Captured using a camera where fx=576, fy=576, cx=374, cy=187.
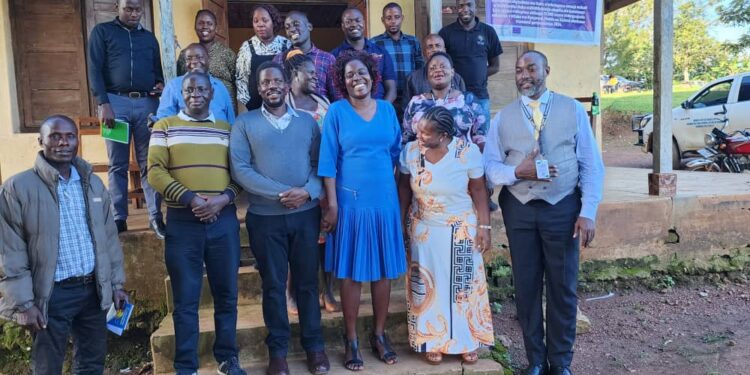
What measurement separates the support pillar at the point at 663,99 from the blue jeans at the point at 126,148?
13.9 ft

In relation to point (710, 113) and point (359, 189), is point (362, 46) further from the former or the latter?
point (710, 113)

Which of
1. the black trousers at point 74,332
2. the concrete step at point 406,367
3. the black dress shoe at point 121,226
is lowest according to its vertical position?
the concrete step at point 406,367

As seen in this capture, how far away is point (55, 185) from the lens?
2.63 m

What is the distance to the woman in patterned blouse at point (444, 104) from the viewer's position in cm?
328

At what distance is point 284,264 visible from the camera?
2.98m

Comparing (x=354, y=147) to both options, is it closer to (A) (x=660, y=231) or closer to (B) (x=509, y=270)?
(B) (x=509, y=270)

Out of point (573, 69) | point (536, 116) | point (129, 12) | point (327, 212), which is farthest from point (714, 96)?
point (129, 12)

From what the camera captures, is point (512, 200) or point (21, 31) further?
point (21, 31)

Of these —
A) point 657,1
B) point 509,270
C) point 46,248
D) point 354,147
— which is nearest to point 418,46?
point 354,147

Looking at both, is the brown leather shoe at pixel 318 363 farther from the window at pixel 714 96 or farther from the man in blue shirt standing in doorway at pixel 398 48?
the window at pixel 714 96

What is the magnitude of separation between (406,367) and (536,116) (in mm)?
1539

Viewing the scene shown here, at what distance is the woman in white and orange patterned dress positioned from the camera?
3070 mm

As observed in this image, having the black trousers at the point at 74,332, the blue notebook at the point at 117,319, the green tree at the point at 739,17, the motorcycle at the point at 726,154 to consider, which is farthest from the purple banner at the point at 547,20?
the green tree at the point at 739,17

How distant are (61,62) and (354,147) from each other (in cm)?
430
